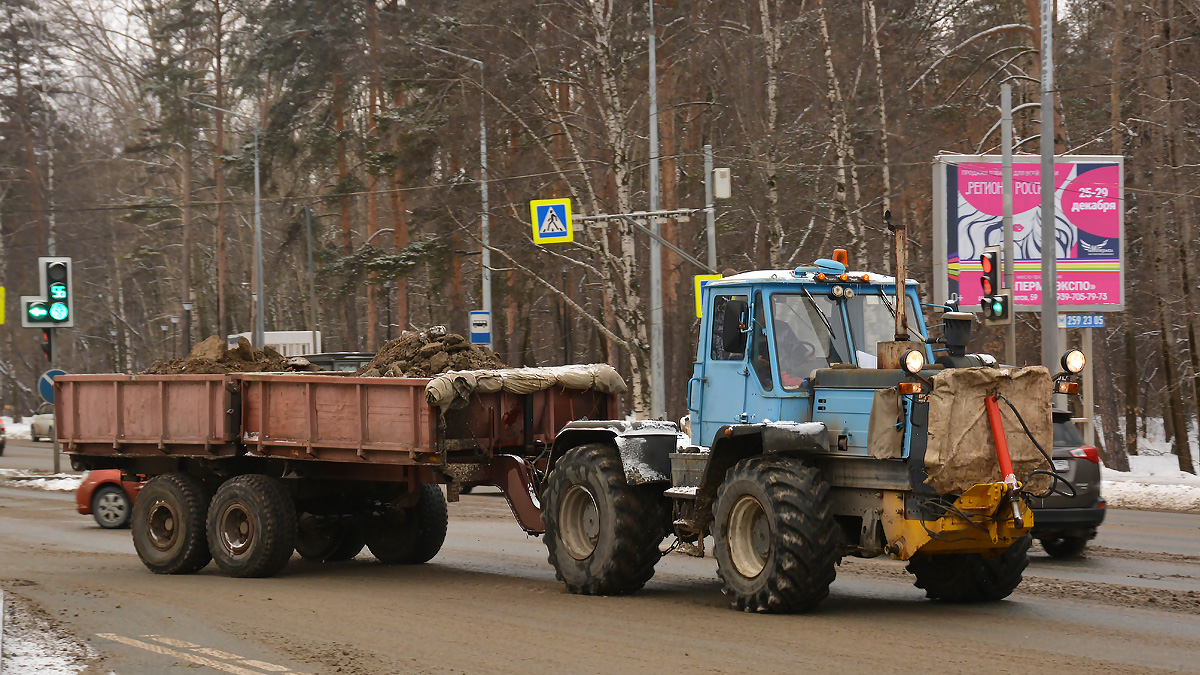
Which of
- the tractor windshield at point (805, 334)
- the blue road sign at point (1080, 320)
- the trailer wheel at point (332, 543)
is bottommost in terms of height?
the trailer wheel at point (332, 543)

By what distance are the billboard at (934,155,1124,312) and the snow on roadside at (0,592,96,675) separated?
2133 cm

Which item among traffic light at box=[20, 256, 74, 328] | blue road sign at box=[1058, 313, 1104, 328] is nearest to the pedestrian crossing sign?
traffic light at box=[20, 256, 74, 328]

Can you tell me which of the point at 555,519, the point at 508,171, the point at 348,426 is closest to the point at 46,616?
the point at 348,426

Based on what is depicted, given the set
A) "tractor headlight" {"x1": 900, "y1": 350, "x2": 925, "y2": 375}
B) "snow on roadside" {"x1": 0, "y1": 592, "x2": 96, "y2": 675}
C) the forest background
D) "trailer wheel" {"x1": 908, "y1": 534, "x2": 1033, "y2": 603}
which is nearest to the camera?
"snow on roadside" {"x1": 0, "y1": 592, "x2": 96, "y2": 675}

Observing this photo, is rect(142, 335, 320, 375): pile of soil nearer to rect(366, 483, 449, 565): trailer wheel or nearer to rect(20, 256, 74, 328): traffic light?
rect(366, 483, 449, 565): trailer wheel

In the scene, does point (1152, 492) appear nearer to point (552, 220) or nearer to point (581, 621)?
point (552, 220)

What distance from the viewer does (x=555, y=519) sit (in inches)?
486

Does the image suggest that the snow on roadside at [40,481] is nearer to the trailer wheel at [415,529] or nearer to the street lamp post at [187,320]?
the trailer wheel at [415,529]

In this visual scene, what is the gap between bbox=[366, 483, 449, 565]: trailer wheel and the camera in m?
15.2

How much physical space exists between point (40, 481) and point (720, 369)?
2293cm

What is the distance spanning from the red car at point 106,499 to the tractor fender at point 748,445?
39.5 ft

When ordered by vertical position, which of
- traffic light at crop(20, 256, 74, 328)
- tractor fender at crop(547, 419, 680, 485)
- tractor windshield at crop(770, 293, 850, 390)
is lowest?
tractor fender at crop(547, 419, 680, 485)

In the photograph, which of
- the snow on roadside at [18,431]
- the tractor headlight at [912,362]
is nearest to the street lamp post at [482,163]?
the tractor headlight at [912,362]

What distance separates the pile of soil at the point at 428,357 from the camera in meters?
13.9
